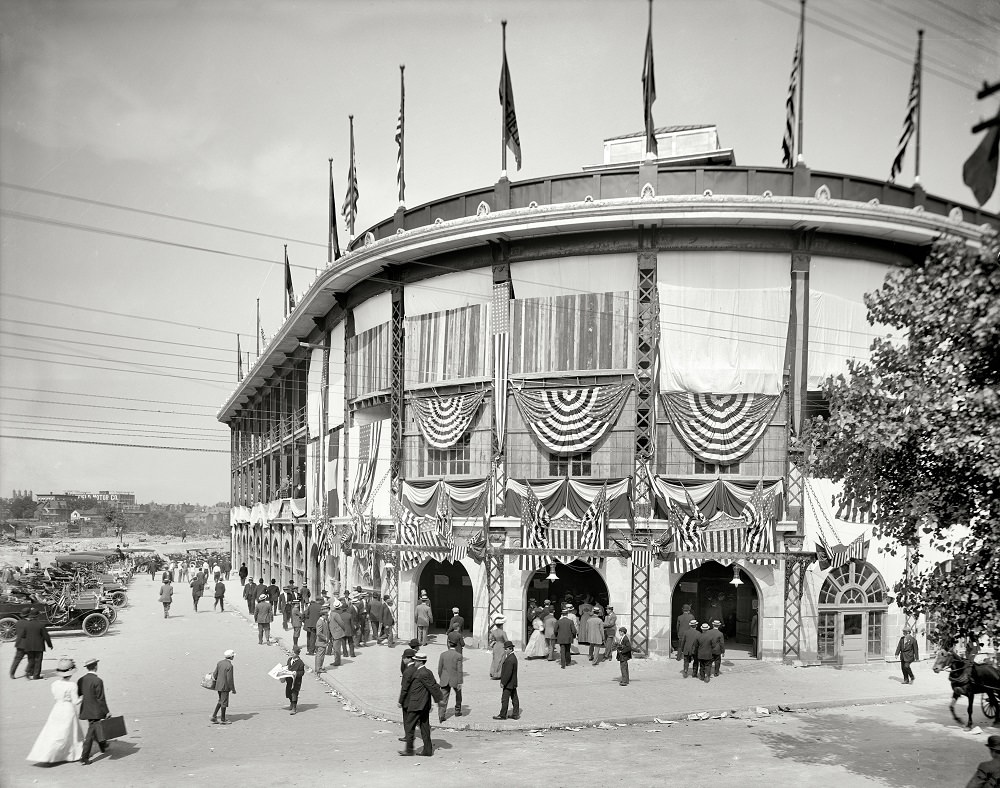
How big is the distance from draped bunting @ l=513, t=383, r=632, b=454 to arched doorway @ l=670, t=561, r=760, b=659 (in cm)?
604

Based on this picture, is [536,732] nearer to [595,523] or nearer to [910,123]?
[595,523]

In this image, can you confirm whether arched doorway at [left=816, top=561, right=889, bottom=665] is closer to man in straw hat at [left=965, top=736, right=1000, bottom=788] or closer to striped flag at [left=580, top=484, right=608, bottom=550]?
striped flag at [left=580, top=484, right=608, bottom=550]

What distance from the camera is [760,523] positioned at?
80.4 ft

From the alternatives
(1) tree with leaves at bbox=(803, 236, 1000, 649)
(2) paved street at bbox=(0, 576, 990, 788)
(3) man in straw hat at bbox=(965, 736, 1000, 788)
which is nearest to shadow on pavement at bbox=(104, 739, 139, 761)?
(2) paved street at bbox=(0, 576, 990, 788)

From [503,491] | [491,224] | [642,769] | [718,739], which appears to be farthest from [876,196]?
[642,769]

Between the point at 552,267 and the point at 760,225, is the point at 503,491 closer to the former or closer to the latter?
the point at 552,267

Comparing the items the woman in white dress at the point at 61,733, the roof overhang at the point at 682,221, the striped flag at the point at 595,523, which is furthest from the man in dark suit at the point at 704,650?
the woman in white dress at the point at 61,733

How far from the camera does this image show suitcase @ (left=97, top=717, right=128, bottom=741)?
45.3 ft

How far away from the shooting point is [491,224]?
27141 millimetres

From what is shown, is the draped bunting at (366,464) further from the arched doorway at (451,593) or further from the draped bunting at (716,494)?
the draped bunting at (716,494)

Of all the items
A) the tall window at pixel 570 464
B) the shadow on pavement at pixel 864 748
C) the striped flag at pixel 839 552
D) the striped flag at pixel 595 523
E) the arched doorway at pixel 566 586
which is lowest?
the shadow on pavement at pixel 864 748

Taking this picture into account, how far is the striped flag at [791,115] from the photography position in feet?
86.2

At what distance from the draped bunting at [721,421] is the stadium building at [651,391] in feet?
0.22

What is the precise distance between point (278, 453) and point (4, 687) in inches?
1452
